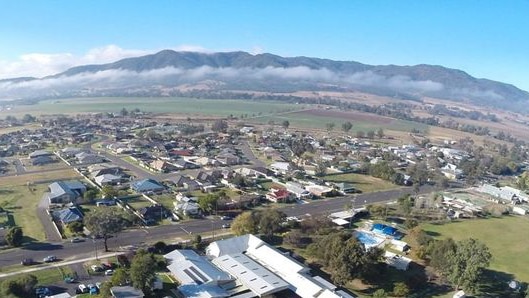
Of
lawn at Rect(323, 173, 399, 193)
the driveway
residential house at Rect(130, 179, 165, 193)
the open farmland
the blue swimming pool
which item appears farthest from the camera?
the open farmland

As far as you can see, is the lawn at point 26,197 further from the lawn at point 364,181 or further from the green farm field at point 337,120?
the green farm field at point 337,120

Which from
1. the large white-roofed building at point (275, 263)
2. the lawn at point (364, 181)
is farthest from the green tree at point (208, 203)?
the lawn at point (364, 181)

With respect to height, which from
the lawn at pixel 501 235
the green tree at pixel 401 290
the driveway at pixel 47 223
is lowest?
the lawn at pixel 501 235

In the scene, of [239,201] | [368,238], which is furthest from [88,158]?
[368,238]

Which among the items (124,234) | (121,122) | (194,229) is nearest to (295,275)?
(194,229)

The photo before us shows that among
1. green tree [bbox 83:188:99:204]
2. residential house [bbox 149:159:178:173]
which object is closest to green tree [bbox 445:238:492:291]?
green tree [bbox 83:188:99:204]

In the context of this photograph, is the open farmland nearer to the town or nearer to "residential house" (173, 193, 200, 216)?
the town
